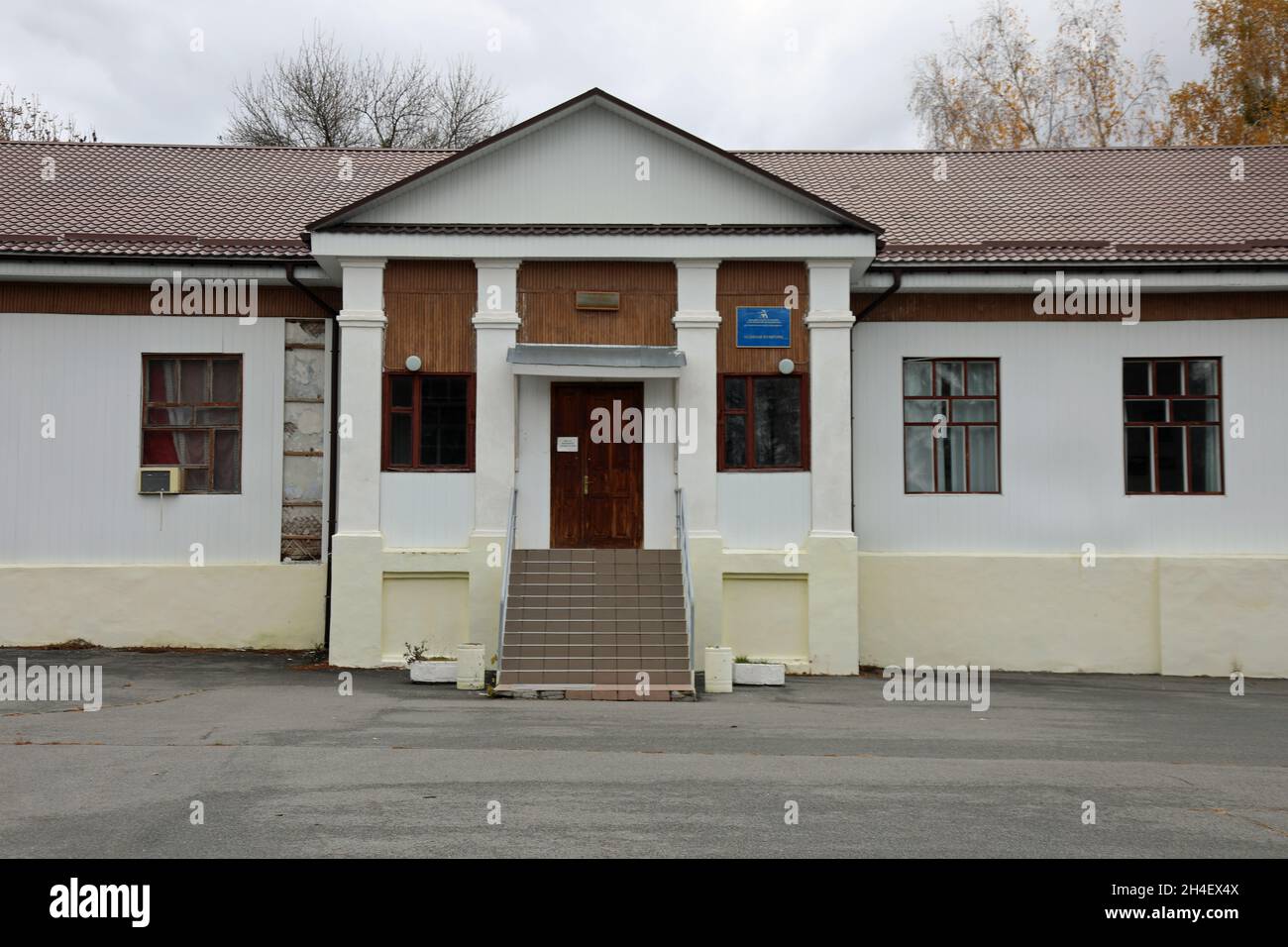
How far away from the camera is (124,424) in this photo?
15641 mm

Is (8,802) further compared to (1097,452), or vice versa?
(1097,452)

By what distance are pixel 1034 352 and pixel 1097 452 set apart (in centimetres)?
160

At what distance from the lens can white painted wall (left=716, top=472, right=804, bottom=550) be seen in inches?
581

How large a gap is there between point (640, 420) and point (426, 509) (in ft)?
9.65

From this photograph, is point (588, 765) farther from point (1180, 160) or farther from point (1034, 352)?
point (1180, 160)

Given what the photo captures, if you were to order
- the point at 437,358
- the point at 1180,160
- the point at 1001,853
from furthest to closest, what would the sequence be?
the point at 1180,160 → the point at 437,358 → the point at 1001,853

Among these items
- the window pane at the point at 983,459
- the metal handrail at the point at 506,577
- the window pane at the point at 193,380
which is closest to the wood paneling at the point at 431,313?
the metal handrail at the point at 506,577

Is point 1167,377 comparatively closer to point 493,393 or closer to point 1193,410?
point 1193,410

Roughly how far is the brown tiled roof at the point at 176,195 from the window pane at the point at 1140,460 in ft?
37.4

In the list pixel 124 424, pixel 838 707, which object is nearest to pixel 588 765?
pixel 838 707

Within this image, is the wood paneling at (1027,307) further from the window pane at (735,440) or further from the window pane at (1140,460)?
the window pane at (735,440)

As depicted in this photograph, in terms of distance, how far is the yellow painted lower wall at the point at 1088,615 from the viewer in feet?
50.5

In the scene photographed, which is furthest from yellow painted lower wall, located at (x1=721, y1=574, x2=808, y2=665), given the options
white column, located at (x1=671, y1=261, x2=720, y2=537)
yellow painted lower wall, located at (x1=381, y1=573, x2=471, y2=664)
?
yellow painted lower wall, located at (x1=381, y1=573, x2=471, y2=664)

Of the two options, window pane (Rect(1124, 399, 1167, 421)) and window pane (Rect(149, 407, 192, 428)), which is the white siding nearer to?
window pane (Rect(149, 407, 192, 428))
